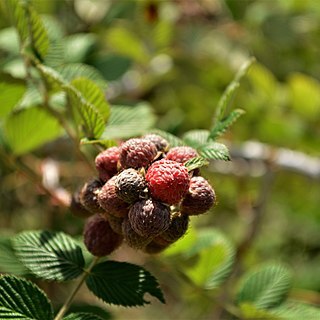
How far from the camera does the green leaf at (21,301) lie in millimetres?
906

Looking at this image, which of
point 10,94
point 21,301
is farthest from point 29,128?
point 21,301

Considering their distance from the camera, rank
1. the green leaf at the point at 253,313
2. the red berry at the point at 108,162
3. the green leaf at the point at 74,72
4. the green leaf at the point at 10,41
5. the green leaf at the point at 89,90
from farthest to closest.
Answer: the green leaf at the point at 10,41
the green leaf at the point at 74,72
the green leaf at the point at 253,313
the green leaf at the point at 89,90
the red berry at the point at 108,162

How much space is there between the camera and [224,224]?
2801 mm

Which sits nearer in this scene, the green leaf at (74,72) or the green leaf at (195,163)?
the green leaf at (195,163)

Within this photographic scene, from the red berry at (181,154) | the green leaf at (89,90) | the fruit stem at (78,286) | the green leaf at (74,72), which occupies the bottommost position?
the fruit stem at (78,286)

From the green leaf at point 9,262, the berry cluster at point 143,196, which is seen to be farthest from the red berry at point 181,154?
the green leaf at point 9,262

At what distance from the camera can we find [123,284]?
3.27 feet

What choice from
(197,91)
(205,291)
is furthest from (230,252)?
(197,91)

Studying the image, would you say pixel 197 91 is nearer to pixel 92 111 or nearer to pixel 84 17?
pixel 84 17

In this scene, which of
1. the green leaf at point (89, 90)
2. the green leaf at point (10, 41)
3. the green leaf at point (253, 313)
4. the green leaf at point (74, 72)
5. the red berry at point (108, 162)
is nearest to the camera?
the red berry at point (108, 162)

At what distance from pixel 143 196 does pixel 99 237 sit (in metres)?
0.15

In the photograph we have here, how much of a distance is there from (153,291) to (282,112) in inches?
49.0

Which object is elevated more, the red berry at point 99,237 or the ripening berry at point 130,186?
the ripening berry at point 130,186

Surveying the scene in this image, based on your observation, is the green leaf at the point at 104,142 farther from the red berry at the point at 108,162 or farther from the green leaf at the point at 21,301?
the green leaf at the point at 21,301
